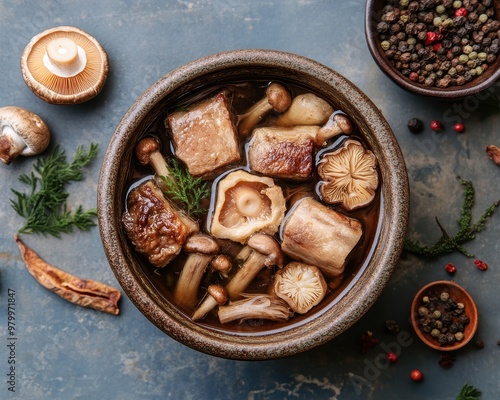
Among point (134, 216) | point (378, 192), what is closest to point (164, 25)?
point (134, 216)

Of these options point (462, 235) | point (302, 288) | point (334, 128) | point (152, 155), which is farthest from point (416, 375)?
point (152, 155)

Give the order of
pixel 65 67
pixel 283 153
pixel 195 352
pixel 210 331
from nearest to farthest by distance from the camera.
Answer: pixel 210 331
pixel 283 153
pixel 65 67
pixel 195 352

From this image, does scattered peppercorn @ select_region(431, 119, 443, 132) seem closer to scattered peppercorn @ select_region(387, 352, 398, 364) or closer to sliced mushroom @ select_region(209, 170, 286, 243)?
sliced mushroom @ select_region(209, 170, 286, 243)

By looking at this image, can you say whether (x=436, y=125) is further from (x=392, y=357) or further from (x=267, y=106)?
(x=392, y=357)

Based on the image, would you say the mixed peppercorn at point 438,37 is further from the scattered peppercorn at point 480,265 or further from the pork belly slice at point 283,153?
the scattered peppercorn at point 480,265

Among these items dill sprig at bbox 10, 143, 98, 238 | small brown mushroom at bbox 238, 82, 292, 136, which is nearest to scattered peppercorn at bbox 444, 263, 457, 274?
small brown mushroom at bbox 238, 82, 292, 136

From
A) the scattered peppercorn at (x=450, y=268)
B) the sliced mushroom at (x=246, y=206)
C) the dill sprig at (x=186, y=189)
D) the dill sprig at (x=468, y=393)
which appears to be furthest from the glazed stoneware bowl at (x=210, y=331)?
the dill sprig at (x=468, y=393)
